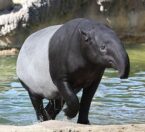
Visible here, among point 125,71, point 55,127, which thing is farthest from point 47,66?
point 55,127

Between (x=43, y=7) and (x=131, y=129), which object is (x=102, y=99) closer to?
(x=131, y=129)

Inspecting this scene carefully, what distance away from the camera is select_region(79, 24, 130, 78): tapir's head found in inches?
200

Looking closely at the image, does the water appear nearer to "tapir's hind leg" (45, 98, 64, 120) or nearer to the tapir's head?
"tapir's hind leg" (45, 98, 64, 120)

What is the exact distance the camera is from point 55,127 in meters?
A: 4.46

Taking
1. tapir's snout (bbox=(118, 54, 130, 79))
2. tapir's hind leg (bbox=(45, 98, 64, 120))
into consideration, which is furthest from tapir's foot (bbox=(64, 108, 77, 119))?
tapir's snout (bbox=(118, 54, 130, 79))

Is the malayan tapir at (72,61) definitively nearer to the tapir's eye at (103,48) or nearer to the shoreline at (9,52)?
the tapir's eye at (103,48)

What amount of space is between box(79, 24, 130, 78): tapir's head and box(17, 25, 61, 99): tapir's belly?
684mm

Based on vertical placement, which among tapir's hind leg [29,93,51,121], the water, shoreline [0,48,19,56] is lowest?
shoreline [0,48,19,56]

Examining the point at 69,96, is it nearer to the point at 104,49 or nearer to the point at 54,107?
the point at 104,49

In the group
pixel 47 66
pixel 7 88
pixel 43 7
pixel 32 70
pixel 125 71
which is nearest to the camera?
pixel 125 71

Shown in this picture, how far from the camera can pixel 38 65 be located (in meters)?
6.32

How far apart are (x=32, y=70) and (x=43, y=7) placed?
33.4ft

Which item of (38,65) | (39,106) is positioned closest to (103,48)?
(38,65)

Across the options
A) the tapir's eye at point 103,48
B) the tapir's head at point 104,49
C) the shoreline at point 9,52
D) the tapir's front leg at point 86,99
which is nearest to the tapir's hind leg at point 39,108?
the tapir's front leg at point 86,99
